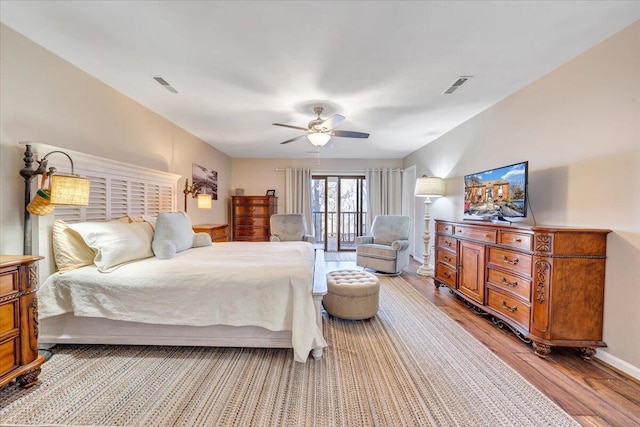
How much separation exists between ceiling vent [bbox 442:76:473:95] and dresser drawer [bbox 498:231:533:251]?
1.58 m

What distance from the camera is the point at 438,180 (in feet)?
14.9

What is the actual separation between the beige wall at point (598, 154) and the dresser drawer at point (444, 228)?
0.92 meters

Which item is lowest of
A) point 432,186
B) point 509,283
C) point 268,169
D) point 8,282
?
point 509,283

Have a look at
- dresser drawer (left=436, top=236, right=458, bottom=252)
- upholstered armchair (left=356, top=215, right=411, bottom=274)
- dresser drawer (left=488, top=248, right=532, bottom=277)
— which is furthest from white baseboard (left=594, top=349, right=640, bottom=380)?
upholstered armchair (left=356, top=215, right=411, bottom=274)

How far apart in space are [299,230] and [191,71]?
345 centimetres

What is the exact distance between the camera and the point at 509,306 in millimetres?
2514

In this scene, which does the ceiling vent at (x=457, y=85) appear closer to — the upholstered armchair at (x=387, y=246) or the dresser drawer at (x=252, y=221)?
the upholstered armchair at (x=387, y=246)

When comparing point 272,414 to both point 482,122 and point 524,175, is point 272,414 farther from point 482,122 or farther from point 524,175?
point 482,122

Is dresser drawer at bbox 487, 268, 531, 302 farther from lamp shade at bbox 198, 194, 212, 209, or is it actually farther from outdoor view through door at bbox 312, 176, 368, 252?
outdoor view through door at bbox 312, 176, 368, 252

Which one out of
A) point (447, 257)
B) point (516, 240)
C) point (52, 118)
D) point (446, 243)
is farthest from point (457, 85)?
point (52, 118)

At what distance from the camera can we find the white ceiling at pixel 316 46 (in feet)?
5.78

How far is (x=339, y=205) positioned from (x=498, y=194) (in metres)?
4.38

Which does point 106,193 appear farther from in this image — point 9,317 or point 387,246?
point 387,246

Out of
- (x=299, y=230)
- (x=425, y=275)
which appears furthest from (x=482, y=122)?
(x=299, y=230)
